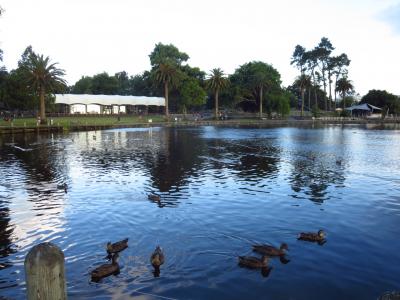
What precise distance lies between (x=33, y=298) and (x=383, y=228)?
13752 millimetres

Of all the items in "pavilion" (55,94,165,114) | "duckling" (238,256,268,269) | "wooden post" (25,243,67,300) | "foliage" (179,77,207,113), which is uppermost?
"foliage" (179,77,207,113)

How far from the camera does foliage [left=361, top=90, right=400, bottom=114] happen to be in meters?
135

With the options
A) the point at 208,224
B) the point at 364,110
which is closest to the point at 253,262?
the point at 208,224

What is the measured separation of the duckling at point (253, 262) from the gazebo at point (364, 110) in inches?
5122

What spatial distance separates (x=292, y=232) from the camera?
Answer: 14.5 m

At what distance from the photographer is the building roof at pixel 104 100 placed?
109125 millimetres

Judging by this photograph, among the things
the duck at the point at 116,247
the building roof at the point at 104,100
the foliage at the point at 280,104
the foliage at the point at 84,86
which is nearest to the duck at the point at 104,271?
the duck at the point at 116,247

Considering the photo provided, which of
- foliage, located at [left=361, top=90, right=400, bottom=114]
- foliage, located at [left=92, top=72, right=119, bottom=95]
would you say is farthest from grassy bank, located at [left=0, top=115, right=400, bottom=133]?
foliage, located at [left=92, top=72, right=119, bottom=95]

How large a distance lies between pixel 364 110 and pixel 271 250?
13476 centimetres

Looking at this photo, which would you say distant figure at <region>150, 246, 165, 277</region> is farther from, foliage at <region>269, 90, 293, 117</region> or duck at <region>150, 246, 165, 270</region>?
foliage at <region>269, 90, 293, 117</region>

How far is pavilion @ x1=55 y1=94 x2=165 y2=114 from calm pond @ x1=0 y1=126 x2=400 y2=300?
83255 mm

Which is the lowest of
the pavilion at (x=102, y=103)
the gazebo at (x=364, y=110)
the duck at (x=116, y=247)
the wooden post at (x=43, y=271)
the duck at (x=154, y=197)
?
the duck at (x=116, y=247)

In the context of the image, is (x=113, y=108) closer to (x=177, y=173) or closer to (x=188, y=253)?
(x=177, y=173)

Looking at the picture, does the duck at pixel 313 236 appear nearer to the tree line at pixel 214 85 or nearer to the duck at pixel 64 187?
the duck at pixel 64 187
